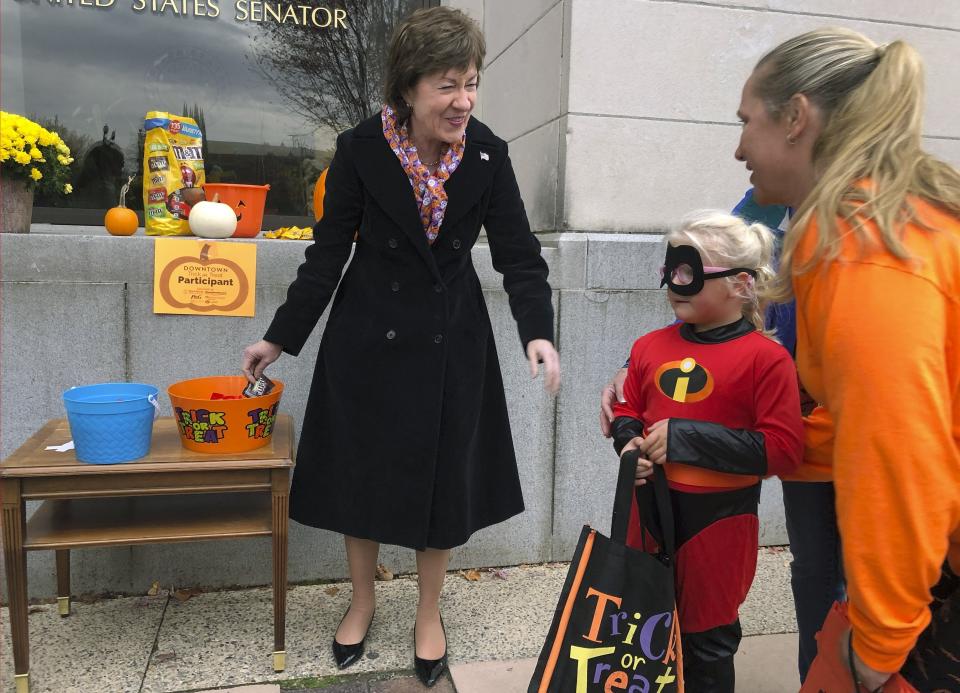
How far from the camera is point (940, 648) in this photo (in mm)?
1346

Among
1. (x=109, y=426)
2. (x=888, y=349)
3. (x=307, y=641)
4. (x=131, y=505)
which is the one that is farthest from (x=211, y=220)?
(x=888, y=349)

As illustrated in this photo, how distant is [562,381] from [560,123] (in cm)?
126

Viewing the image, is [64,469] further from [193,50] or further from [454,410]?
[193,50]

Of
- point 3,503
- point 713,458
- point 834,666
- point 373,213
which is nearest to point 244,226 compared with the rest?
point 373,213

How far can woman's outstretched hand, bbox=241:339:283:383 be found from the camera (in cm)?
256

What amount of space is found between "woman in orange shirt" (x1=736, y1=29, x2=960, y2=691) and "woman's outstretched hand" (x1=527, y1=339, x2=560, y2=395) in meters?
0.99

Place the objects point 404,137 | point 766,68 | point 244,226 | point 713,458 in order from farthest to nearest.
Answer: point 244,226 → point 404,137 → point 713,458 → point 766,68

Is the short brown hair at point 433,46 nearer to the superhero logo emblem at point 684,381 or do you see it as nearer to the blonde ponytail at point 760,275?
the blonde ponytail at point 760,275

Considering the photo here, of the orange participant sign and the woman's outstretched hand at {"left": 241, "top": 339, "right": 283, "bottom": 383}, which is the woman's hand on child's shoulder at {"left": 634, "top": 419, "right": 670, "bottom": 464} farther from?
the orange participant sign

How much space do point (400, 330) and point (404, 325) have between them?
0.07 ft

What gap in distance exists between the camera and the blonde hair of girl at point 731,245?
196 centimetres

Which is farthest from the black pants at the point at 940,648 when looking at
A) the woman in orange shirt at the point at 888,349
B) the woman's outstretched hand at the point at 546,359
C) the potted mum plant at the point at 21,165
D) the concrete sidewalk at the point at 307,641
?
the potted mum plant at the point at 21,165

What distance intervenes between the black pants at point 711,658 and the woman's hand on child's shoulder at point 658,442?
589 mm

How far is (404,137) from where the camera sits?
2416 mm
